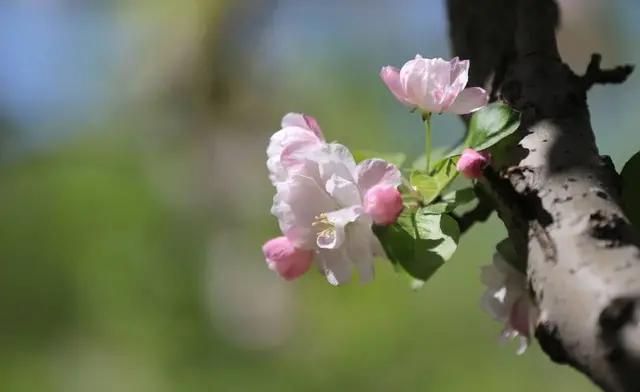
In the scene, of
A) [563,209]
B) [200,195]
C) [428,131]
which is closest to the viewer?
[563,209]

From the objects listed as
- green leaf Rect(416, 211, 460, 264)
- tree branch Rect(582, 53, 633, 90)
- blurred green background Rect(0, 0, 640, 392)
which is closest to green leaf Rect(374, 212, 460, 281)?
green leaf Rect(416, 211, 460, 264)

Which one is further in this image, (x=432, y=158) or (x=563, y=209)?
(x=432, y=158)

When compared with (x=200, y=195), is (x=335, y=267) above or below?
above

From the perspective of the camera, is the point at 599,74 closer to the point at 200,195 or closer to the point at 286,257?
the point at 286,257

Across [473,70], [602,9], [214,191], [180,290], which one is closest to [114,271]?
[180,290]

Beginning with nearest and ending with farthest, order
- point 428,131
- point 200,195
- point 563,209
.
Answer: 1. point 563,209
2. point 428,131
3. point 200,195

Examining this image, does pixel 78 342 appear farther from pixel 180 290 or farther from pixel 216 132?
pixel 216 132

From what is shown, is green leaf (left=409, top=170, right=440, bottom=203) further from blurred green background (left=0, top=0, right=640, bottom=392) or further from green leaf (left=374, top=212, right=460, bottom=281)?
blurred green background (left=0, top=0, right=640, bottom=392)

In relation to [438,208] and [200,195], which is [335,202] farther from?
[200,195]

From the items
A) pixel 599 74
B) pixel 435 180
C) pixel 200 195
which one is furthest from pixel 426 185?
pixel 200 195
